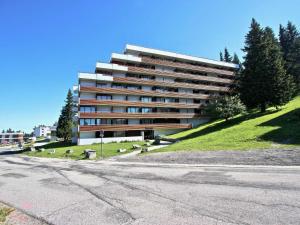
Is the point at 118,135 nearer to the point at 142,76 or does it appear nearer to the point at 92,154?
the point at 142,76

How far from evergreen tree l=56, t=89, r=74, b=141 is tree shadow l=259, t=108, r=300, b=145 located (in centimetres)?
5090

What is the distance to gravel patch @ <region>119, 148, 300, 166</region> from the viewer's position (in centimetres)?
1648

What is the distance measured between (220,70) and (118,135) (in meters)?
39.6

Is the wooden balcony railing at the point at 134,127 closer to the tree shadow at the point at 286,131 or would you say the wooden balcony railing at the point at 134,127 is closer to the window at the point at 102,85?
the window at the point at 102,85

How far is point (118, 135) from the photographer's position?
51.2 metres

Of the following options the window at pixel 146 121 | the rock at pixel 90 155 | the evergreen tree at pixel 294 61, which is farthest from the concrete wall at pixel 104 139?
the evergreen tree at pixel 294 61

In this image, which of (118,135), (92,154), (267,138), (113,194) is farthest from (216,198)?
(118,135)

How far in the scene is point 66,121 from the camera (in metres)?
64.9

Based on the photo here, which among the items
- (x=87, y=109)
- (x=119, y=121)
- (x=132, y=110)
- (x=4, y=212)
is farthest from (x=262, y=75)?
(x=4, y=212)

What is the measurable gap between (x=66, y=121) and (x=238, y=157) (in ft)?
185

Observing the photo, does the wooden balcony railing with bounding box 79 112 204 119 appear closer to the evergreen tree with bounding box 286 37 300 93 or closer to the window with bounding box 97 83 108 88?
the window with bounding box 97 83 108 88

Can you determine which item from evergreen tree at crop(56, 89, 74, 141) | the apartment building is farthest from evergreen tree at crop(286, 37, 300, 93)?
evergreen tree at crop(56, 89, 74, 141)

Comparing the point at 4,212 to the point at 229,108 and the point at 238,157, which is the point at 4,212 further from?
the point at 229,108

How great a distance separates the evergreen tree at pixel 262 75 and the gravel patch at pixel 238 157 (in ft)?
85.6
